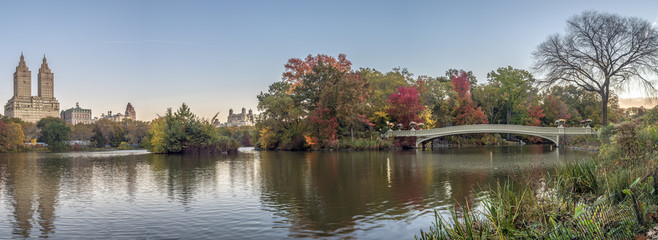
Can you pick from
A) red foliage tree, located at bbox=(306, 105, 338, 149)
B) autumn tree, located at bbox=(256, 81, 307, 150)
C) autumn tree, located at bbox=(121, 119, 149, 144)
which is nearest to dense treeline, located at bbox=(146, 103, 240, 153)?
autumn tree, located at bbox=(256, 81, 307, 150)

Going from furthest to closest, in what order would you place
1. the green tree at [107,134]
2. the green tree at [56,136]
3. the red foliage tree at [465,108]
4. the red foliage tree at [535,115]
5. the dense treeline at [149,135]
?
the green tree at [107,134] < the green tree at [56,136] < the red foliage tree at [535,115] < the red foliage tree at [465,108] < the dense treeline at [149,135]

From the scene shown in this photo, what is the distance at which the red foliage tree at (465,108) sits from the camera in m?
56.8

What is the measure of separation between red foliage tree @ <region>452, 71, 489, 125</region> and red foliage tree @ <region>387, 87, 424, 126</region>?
9250 mm

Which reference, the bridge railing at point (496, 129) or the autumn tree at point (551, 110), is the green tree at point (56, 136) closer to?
the bridge railing at point (496, 129)

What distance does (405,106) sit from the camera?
50688 millimetres

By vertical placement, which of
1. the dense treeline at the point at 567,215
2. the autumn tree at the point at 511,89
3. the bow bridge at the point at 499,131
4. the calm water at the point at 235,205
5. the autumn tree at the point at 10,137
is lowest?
the calm water at the point at 235,205

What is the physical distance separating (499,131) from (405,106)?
11.2m

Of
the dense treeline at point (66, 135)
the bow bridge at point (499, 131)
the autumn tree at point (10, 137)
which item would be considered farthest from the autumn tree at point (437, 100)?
the autumn tree at point (10, 137)

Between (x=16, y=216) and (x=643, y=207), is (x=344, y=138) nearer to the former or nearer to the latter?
(x=16, y=216)

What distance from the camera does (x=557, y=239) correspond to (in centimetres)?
546

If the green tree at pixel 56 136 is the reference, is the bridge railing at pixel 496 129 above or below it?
below

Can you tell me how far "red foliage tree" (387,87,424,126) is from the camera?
50.7 meters

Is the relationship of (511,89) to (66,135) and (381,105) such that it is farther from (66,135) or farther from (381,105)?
(66,135)

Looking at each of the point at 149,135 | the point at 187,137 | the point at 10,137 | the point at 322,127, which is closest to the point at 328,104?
the point at 322,127
